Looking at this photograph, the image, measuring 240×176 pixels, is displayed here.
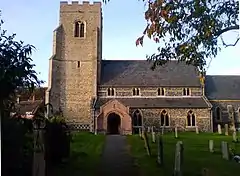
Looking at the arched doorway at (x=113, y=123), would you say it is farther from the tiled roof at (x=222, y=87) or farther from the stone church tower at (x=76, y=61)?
the tiled roof at (x=222, y=87)

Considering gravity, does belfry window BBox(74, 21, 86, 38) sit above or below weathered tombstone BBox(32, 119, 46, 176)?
above

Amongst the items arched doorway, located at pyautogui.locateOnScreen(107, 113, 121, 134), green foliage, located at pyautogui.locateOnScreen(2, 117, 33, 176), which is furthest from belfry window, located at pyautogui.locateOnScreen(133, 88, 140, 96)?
green foliage, located at pyautogui.locateOnScreen(2, 117, 33, 176)

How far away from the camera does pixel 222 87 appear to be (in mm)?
46406

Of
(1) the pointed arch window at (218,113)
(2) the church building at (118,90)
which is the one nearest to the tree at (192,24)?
(2) the church building at (118,90)

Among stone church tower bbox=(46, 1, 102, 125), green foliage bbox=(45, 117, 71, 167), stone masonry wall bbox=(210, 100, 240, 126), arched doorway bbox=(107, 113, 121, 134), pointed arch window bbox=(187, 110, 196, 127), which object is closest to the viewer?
green foliage bbox=(45, 117, 71, 167)

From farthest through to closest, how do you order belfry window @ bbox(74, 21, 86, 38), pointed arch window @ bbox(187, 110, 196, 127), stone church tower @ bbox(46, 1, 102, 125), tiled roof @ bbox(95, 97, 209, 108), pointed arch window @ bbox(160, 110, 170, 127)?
1. belfry window @ bbox(74, 21, 86, 38)
2. stone church tower @ bbox(46, 1, 102, 125)
3. tiled roof @ bbox(95, 97, 209, 108)
4. pointed arch window @ bbox(160, 110, 170, 127)
5. pointed arch window @ bbox(187, 110, 196, 127)

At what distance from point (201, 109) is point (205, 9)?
35.3 m

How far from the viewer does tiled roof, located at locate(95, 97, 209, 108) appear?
4212 centimetres

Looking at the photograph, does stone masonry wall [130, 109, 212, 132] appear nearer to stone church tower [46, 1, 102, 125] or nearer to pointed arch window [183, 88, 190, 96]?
pointed arch window [183, 88, 190, 96]

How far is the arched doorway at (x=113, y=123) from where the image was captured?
4056 cm

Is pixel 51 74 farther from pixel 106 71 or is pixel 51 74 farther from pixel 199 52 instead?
pixel 199 52

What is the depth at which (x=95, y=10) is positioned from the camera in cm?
4662

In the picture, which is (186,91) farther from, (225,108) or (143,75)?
(143,75)

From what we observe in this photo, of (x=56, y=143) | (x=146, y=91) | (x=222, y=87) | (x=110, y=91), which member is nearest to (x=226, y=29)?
(x=56, y=143)
